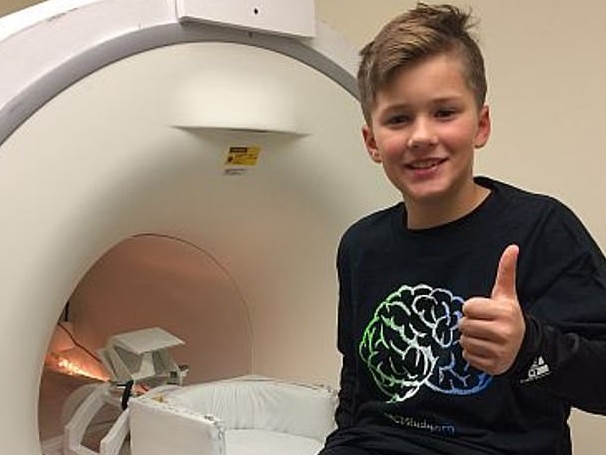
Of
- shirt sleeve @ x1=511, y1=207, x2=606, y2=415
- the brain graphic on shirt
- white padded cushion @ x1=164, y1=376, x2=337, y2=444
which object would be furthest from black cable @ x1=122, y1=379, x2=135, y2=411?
shirt sleeve @ x1=511, y1=207, x2=606, y2=415

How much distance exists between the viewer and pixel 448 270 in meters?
1.01

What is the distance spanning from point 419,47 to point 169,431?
0.67 m

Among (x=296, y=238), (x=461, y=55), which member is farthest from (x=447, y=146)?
(x=296, y=238)

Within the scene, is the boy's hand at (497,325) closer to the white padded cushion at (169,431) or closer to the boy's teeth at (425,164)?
the boy's teeth at (425,164)

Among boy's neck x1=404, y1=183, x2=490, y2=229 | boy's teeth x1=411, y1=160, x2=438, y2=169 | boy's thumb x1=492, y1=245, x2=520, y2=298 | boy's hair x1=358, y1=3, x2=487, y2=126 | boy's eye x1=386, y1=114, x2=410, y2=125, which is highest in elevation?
boy's hair x1=358, y1=3, x2=487, y2=126

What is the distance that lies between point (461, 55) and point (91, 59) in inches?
20.7

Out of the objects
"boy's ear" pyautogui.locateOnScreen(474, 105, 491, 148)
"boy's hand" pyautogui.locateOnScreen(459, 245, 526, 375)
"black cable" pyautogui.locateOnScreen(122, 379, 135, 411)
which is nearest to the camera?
"boy's hand" pyautogui.locateOnScreen(459, 245, 526, 375)

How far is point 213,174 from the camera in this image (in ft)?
4.50

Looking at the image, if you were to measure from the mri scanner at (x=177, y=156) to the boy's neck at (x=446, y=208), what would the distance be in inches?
14.7

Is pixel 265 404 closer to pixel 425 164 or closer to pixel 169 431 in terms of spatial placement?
pixel 169 431

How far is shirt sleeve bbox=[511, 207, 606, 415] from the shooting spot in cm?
84

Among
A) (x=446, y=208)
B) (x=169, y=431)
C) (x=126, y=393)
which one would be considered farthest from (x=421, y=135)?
(x=126, y=393)

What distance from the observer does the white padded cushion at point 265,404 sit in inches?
54.5

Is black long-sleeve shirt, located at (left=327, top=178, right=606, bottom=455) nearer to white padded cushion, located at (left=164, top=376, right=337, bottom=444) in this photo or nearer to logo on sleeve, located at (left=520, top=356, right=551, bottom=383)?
logo on sleeve, located at (left=520, top=356, right=551, bottom=383)
